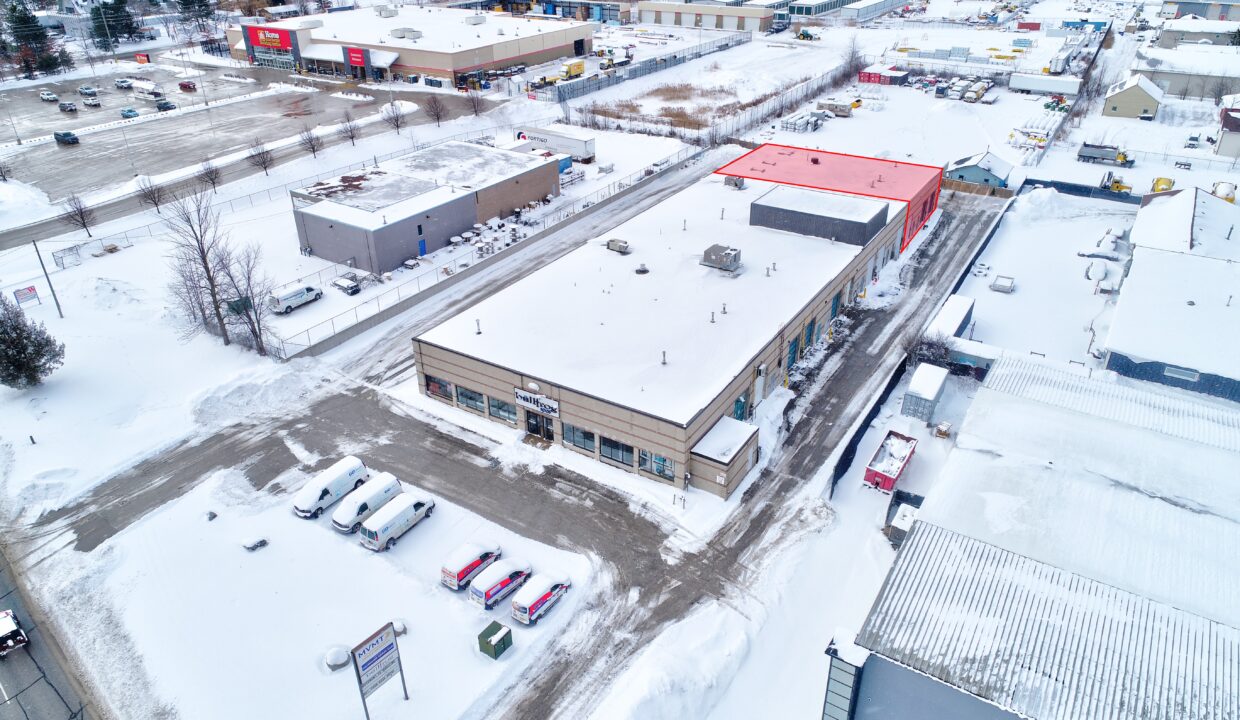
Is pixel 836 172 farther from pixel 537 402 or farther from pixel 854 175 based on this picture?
pixel 537 402

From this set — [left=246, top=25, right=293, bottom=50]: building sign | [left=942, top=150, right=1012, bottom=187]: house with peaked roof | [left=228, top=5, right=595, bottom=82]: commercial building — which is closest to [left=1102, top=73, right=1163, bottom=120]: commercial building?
[left=942, top=150, right=1012, bottom=187]: house with peaked roof

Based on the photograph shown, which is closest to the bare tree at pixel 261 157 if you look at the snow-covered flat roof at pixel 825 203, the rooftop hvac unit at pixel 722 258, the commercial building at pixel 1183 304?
the rooftop hvac unit at pixel 722 258

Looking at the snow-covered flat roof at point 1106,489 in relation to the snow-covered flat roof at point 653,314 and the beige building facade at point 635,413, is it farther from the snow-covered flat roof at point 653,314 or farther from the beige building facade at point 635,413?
the snow-covered flat roof at point 653,314

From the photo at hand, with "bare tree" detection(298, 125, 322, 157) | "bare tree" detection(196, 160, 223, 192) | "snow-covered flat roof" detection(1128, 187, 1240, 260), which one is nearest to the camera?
"snow-covered flat roof" detection(1128, 187, 1240, 260)

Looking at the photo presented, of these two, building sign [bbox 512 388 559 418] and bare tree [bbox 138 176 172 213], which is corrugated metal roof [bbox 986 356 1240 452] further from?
bare tree [bbox 138 176 172 213]

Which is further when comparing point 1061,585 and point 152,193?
point 152,193

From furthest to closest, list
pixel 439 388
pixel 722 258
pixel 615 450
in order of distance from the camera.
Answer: pixel 722 258 < pixel 439 388 < pixel 615 450

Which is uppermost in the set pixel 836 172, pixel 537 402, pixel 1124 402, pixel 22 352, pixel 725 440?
pixel 836 172

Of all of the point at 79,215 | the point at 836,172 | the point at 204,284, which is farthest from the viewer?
the point at 836,172

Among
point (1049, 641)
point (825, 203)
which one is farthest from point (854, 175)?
point (1049, 641)
